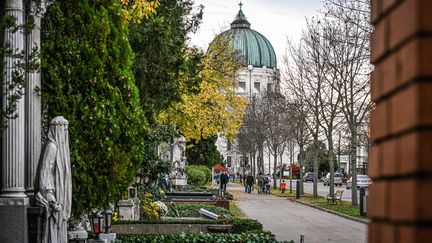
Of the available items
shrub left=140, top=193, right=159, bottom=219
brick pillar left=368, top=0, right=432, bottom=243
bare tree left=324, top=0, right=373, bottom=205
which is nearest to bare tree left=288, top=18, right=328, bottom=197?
bare tree left=324, top=0, right=373, bottom=205

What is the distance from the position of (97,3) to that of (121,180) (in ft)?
10.9

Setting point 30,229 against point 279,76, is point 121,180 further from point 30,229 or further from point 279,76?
point 279,76

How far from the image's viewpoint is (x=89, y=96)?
1270 centimetres

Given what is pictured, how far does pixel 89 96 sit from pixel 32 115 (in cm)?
145

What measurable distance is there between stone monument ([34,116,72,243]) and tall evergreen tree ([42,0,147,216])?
1729mm

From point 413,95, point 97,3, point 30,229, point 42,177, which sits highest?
point 97,3

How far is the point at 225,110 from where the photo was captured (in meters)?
44.1

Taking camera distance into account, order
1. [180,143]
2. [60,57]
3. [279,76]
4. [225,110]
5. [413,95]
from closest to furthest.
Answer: [413,95]
[60,57]
[225,110]
[180,143]
[279,76]

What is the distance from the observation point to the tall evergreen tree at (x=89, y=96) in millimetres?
12414

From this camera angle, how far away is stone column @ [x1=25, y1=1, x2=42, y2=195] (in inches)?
443

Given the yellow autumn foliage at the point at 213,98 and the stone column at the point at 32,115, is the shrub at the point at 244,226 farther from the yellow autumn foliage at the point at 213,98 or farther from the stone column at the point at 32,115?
the yellow autumn foliage at the point at 213,98

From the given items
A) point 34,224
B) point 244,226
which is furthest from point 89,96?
point 244,226

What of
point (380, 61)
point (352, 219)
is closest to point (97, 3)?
point (380, 61)

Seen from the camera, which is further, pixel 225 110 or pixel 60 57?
Answer: pixel 225 110
